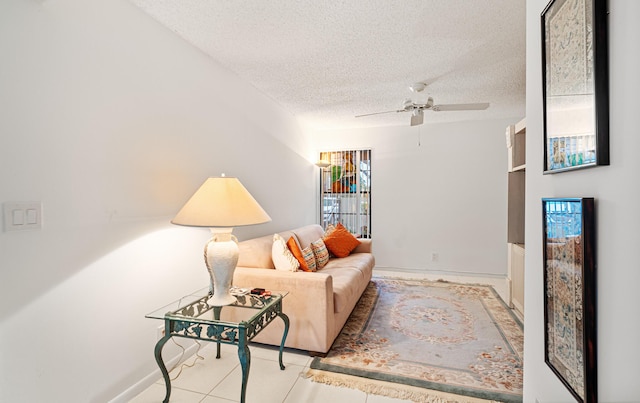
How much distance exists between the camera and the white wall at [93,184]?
53.2 inches

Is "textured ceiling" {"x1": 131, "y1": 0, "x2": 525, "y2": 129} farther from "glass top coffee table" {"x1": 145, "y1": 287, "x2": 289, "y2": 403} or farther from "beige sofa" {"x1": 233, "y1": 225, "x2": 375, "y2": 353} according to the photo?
"glass top coffee table" {"x1": 145, "y1": 287, "x2": 289, "y2": 403}

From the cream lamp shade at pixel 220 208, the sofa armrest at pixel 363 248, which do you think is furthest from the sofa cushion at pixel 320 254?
the cream lamp shade at pixel 220 208

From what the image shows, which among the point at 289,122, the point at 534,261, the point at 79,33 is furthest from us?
the point at 289,122

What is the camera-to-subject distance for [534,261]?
1.33 metres

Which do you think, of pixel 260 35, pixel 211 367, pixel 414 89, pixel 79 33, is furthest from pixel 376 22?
pixel 211 367

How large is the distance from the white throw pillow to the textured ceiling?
1.69 meters

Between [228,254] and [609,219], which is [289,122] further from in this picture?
[609,219]

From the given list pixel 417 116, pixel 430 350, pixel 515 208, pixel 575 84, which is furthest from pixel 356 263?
pixel 575 84

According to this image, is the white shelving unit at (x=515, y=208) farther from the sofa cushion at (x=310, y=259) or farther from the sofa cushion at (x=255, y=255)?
the sofa cushion at (x=255, y=255)

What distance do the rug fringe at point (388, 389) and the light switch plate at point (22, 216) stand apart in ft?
5.89

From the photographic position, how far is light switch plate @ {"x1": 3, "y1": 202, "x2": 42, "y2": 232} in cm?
131

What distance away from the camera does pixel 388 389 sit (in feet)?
6.25

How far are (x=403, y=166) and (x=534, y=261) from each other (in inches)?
148

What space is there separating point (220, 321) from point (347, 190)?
3924 mm
